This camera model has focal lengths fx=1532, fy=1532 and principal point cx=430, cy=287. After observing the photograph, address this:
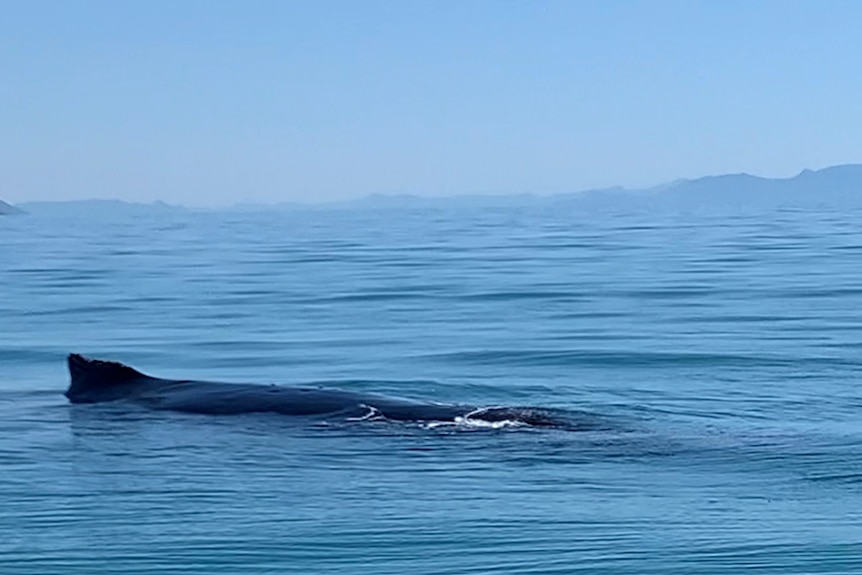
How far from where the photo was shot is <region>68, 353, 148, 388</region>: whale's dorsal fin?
12.2 meters

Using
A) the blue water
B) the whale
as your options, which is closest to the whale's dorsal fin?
the whale

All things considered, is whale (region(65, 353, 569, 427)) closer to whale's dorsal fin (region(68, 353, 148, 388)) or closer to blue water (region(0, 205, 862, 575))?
whale's dorsal fin (region(68, 353, 148, 388))

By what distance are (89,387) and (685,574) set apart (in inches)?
271

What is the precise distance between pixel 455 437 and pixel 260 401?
1.98 m

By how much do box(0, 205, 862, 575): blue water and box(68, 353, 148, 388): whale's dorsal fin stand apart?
1.10 feet

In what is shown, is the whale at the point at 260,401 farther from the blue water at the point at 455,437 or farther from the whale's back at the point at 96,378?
the blue water at the point at 455,437

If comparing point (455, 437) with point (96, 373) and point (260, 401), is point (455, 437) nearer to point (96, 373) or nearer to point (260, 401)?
point (260, 401)

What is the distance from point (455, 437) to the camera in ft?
32.9

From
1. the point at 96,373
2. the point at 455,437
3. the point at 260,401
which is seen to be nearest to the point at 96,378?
the point at 96,373

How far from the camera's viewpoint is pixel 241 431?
1033cm

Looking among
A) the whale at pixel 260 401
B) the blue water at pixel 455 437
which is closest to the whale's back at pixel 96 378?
the whale at pixel 260 401

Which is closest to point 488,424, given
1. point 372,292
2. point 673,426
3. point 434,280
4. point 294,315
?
point 673,426

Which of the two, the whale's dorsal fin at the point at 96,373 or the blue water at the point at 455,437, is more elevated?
the whale's dorsal fin at the point at 96,373

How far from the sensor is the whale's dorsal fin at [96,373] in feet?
39.9
